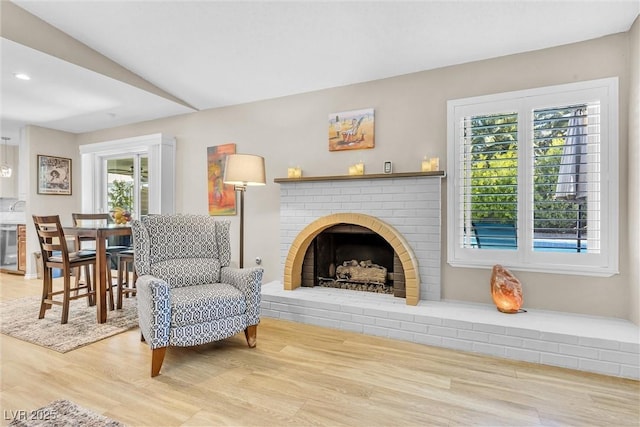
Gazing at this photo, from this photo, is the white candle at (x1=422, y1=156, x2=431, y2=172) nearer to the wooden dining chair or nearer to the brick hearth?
the brick hearth

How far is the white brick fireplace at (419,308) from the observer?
2.23 meters

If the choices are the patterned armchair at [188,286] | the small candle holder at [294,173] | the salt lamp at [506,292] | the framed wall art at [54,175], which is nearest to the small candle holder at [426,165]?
the salt lamp at [506,292]

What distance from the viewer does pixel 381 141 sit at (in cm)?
334

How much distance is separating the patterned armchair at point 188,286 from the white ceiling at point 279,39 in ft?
5.37

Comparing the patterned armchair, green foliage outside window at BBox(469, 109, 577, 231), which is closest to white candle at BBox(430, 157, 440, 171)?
green foliage outside window at BBox(469, 109, 577, 231)

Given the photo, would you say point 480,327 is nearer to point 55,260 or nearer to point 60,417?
point 60,417

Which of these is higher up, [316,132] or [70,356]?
[316,132]

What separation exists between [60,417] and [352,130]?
311cm

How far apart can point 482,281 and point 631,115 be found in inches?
66.0

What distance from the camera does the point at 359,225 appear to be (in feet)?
10.8

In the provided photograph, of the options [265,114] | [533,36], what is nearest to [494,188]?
[533,36]

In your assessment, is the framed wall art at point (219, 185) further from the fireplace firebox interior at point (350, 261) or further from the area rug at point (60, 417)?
the area rug at point (60, 417)

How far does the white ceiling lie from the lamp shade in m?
1.00

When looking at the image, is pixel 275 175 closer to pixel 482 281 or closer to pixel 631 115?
pixel 482 281
